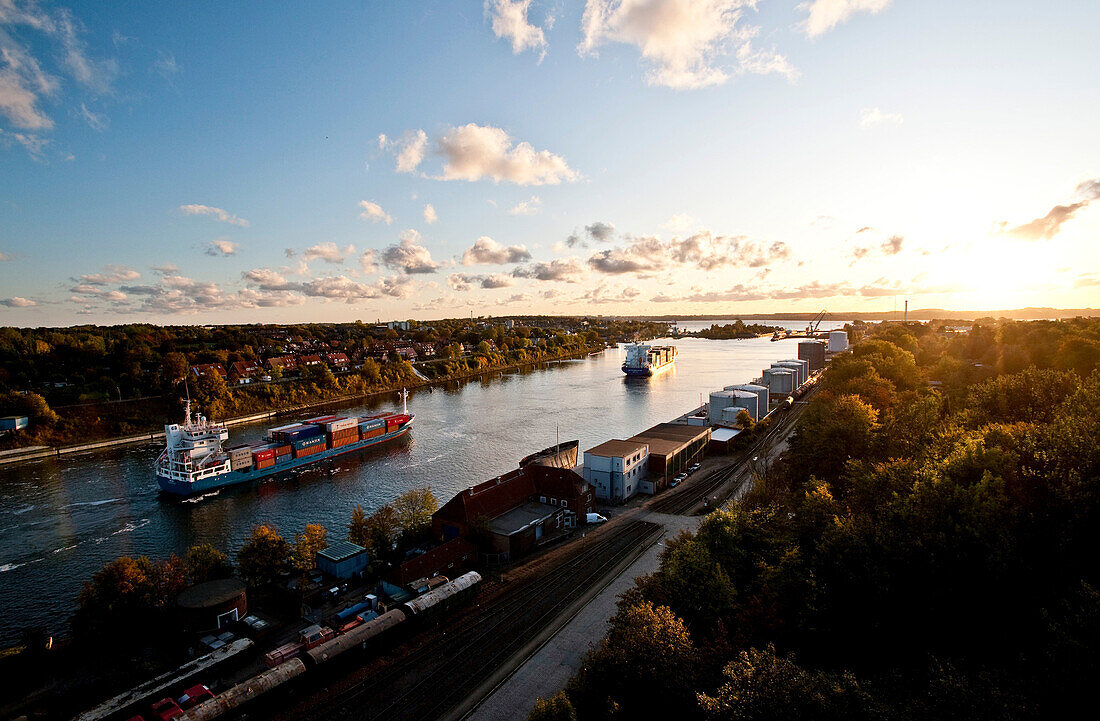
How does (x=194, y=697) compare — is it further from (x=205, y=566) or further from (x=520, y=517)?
(x=520, y=517)

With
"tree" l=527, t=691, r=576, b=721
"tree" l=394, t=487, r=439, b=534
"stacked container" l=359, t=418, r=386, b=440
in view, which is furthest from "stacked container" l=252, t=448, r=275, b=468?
"tree" l=527, t=691, r=576, b=721

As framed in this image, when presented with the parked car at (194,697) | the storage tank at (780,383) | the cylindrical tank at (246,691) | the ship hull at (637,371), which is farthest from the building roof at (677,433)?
the ship hull at (637,371)

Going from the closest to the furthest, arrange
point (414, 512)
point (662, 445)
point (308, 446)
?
point (414, 512), point (662, 445), point (308, 446)

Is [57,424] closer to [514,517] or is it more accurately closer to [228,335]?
[514,517]

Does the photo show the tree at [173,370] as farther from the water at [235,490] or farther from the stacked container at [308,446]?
the stacked container at [308,446]

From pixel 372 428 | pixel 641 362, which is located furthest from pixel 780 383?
pixel 372 428
